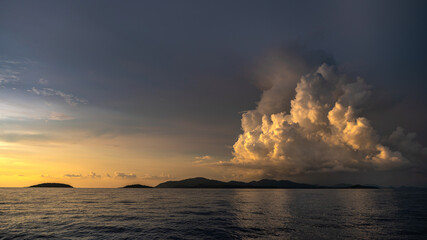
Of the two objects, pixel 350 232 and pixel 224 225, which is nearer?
pixel 350 232

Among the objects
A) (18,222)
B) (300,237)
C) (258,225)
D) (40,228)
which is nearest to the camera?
(300,237)

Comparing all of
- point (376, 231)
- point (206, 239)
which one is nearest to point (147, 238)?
point (206, 239)

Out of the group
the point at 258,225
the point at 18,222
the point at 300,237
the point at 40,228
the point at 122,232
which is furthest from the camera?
the point at 18,222

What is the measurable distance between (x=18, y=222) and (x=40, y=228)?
34.1ft

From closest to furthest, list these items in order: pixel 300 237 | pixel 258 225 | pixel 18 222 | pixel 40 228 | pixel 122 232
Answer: pixel 300 237, pixel 122 232, pixel 40 228, pixel 258 225, pixel 18 222

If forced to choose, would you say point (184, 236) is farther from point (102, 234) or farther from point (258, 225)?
point (258, 225)

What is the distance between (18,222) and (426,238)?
71.5m

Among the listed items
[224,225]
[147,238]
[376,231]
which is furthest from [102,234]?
[376,231]

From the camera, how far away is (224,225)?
150 feet

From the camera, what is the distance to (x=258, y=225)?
45.2 metres

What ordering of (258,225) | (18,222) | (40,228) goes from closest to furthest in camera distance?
(40,228) < (258,225) < (18,222)

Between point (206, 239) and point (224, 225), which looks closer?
point (206, 239)

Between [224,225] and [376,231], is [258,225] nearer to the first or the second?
[224,225]

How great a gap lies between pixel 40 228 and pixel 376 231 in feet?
189
